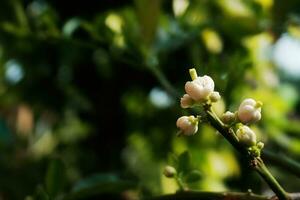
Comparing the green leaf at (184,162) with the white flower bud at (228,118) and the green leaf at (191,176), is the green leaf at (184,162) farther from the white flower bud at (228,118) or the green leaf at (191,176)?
the white flower bud at (228,118)

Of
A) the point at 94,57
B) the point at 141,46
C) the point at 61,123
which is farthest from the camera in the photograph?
the point at 61,123

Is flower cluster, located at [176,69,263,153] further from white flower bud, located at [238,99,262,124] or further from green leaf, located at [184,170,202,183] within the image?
green leaf, located at [184,170,202,183]

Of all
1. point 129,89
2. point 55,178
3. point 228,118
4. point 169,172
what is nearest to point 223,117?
point 228,118

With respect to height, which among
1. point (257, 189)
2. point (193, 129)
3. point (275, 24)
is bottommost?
point (193, 129)

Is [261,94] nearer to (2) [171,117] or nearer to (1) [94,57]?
(2) [171,117]

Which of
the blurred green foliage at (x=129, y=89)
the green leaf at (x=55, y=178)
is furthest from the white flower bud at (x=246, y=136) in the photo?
the blurred green foliage at (x=129, y=89)

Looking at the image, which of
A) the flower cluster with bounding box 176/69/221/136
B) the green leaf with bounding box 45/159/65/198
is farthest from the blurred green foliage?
the flower cluster with bounding box 176/69/221/136

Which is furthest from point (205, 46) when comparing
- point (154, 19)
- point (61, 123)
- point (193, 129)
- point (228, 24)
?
point (193, 129)
